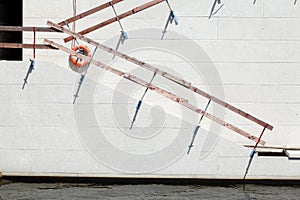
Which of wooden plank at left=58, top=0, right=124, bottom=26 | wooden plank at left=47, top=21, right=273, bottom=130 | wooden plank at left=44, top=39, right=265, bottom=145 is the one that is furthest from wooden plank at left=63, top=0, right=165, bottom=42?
wooden plank at left=44, top=39, right=265, bottom=145

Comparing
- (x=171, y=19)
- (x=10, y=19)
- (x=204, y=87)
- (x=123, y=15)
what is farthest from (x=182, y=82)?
(x=10, y=19)

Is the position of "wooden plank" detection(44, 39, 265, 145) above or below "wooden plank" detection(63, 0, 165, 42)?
below

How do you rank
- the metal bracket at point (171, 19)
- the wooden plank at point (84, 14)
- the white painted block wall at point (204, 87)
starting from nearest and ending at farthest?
the white painted block wall at point (204, 87)
the wooden plank at point (84, 14)
the metal bracket at point (171, 19)

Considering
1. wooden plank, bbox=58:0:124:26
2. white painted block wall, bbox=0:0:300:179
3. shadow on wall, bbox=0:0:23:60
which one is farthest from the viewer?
shadow on wall, bbox=0:0:23:60

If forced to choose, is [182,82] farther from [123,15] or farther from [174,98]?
[123,15]

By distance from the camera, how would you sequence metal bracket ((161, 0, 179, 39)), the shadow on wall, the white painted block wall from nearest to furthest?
the white painted block wall
metal bracket ((161, 0, 179, 39))
the shadow on wall

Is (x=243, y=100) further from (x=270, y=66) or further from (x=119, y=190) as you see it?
(x=119, y=190)

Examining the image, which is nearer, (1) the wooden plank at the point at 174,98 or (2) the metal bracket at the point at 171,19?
(1) the wooden plank at the point at 174,98

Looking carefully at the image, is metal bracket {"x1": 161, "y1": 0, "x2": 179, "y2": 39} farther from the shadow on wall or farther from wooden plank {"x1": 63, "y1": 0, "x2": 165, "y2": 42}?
the shadow on wall

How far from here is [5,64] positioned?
8711 mm

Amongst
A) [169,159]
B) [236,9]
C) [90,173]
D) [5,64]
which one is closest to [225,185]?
[169,159]

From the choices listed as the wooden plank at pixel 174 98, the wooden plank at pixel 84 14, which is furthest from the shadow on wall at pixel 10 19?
the wooden plank at pixel 174 98

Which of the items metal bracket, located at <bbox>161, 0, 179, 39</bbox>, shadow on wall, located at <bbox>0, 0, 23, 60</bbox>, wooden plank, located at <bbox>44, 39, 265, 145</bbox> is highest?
shadow on wall, located at <bbox>0, 0, 23, 60</bbox>

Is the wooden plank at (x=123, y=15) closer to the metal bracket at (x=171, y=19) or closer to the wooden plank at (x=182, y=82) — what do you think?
the metal bracket at (x=171, y=19)
